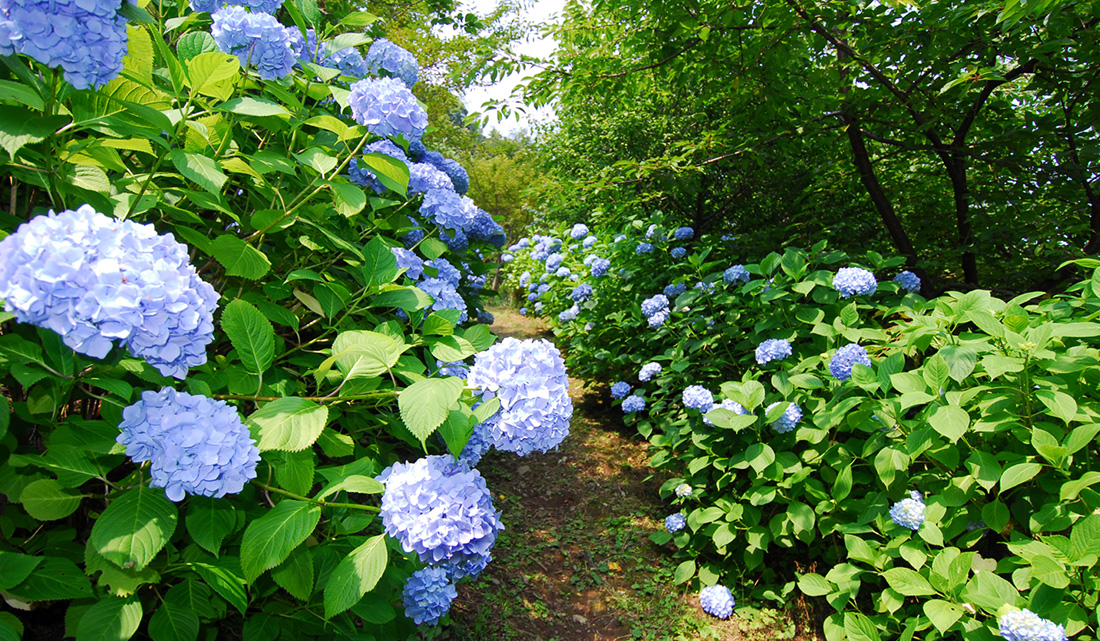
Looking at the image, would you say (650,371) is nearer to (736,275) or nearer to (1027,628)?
(736,275)

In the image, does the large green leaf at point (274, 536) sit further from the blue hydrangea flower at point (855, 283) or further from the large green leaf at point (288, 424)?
the blue hydrangea flower at point (855, 283)

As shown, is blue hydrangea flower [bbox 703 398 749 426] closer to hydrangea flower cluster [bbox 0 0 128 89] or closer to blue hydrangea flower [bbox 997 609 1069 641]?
blue hydrangea flower [bbox 997 609 1069 641]

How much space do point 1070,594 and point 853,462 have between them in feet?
2.66

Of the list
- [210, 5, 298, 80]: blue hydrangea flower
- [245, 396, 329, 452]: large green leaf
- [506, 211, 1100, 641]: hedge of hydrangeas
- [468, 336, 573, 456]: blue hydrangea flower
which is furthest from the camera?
[506, 211, 1100, 641]: hedge of hydrangeas

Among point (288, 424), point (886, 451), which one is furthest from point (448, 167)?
point (886, 451)

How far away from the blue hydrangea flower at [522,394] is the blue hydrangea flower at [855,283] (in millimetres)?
1947

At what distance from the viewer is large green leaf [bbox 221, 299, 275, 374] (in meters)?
1.19

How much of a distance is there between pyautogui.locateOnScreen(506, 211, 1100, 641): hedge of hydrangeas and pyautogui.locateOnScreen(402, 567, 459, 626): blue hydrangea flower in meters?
1.48

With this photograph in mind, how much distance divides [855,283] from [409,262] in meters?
2.12

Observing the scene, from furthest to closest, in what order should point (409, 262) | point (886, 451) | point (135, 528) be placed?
point (886, 451)
point (409, 262)
point (135, 528)

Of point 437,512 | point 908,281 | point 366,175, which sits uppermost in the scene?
point 908,281

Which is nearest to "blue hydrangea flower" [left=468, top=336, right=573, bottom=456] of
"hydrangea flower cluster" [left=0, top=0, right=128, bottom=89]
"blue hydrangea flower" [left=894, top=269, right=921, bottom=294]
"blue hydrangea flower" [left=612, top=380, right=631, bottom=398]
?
"hydrangea flower cluster" [left=0, top=0, right=128, bottom=89]

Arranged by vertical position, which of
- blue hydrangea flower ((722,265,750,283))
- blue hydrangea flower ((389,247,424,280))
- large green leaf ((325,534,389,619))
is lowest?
large green leaf ((325,534,389,619))

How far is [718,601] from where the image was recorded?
258 cm
